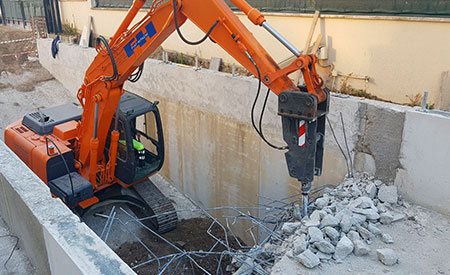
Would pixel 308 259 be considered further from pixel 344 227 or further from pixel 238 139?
pixel 238 139

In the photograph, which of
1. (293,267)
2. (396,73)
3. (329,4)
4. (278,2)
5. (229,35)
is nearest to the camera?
(293,267)

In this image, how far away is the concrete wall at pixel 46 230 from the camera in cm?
268

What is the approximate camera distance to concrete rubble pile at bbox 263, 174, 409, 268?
4.04 m

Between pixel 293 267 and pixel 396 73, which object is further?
pixel 396 73

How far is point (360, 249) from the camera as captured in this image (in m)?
4.07

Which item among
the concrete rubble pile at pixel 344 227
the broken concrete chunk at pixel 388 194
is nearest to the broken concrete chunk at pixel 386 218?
the concrete rubble pile at pixel 344 227

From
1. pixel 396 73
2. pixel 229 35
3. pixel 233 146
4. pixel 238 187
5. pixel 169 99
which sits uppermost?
pixel 229 35

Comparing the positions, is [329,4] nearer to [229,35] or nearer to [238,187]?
[238,187]

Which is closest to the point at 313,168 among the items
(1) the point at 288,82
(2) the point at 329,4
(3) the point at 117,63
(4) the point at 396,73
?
(1) the point at 288,82

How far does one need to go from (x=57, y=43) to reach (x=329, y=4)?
29.7 feet

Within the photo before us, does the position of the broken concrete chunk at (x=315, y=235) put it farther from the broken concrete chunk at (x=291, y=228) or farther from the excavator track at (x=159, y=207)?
the excavator track at (x=159, y=207)

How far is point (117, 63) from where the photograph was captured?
5691 millimetres

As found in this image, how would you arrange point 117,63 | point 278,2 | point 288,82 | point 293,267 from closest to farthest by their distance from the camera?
1. point 293,267
2. point 288,82
3. point 117,63
4. point 278,2

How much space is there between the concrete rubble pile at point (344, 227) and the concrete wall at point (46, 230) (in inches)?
79.0
